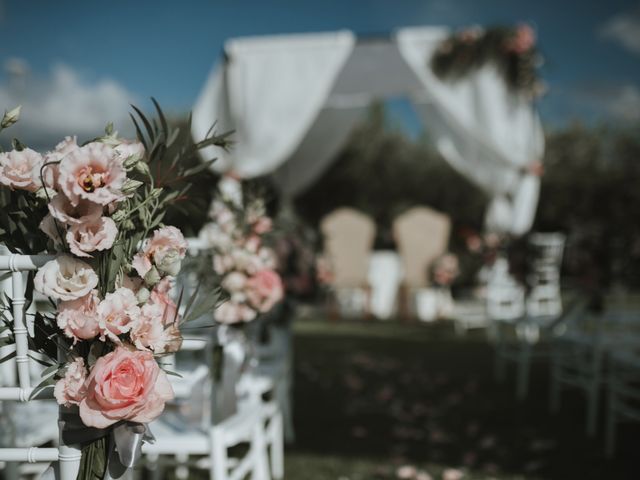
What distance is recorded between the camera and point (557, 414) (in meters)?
3.79

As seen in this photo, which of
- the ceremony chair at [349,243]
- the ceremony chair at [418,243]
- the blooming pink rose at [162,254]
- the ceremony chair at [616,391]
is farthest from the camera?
the ceremony chair at [349,243]

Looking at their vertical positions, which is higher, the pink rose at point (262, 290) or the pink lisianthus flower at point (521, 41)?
the pink lisianthus flower at point (521, 41)

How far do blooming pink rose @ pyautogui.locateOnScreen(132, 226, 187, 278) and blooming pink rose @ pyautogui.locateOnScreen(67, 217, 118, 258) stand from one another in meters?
0.07

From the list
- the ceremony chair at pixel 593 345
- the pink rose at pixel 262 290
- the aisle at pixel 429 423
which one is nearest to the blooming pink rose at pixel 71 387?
the pink rose at pixel 262 290

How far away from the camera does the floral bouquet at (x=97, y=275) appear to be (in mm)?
913

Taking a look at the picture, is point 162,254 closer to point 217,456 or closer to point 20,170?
point 20,170

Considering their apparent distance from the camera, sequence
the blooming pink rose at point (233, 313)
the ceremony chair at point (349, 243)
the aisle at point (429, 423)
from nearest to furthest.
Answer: the blooming pink rose at point (233, 313) < the aisle at point (429, 423) < the ceremony chair at point (349, 243)

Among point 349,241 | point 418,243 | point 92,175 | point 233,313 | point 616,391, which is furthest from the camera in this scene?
point 349,241

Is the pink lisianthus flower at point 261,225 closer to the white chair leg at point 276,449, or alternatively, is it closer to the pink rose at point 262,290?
the pink rose at point 262,290

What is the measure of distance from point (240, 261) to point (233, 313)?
17cm

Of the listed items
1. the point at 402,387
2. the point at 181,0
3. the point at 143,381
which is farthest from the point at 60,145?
the point at 181,0

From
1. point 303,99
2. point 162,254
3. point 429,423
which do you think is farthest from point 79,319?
point 303,99

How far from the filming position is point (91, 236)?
0.92 m

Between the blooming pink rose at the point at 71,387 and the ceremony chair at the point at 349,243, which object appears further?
the ceremony chair at the point at 349,243
